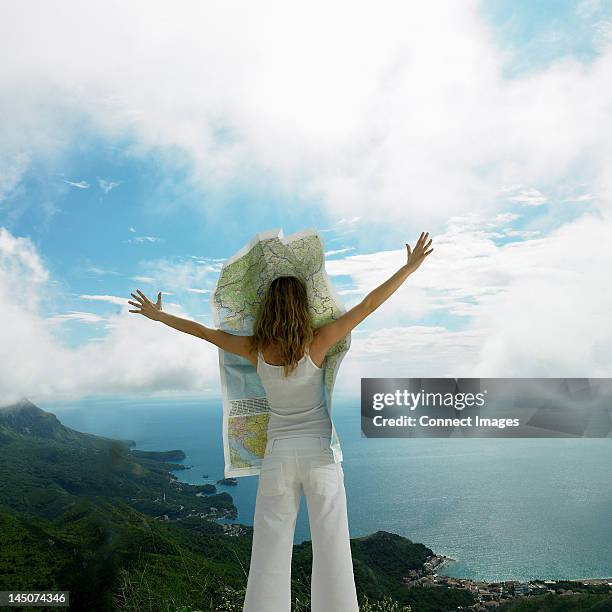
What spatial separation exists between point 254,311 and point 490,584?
11.5 ft

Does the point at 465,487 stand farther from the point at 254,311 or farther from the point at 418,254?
the point at 418,254

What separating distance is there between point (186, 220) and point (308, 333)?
335 cm

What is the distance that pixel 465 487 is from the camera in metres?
5.10

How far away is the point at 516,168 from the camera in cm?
452

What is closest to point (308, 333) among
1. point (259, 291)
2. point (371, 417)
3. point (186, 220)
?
point (259, 291)

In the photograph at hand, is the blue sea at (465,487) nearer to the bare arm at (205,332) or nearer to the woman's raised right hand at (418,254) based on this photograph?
the bare arm at (205,332)

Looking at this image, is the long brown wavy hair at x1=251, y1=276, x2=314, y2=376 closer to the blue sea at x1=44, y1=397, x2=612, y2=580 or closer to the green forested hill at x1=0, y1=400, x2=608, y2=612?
the green forested hill at x1=0, y1=400, x2=608, y2=612

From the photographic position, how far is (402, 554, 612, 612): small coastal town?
4457 mm

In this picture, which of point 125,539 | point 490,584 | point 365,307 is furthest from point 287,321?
point 490,584

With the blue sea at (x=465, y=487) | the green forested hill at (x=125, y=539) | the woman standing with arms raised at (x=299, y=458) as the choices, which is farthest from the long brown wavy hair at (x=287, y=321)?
the blue sea at (x=465, y=487)

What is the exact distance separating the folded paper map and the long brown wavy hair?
0.37 ft

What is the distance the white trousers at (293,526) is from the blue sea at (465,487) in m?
2.88

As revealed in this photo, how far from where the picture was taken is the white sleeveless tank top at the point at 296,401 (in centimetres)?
188

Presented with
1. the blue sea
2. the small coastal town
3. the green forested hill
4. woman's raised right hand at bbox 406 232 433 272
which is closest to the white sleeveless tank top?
woman's raised right hand at bbox 406 232 433 272
